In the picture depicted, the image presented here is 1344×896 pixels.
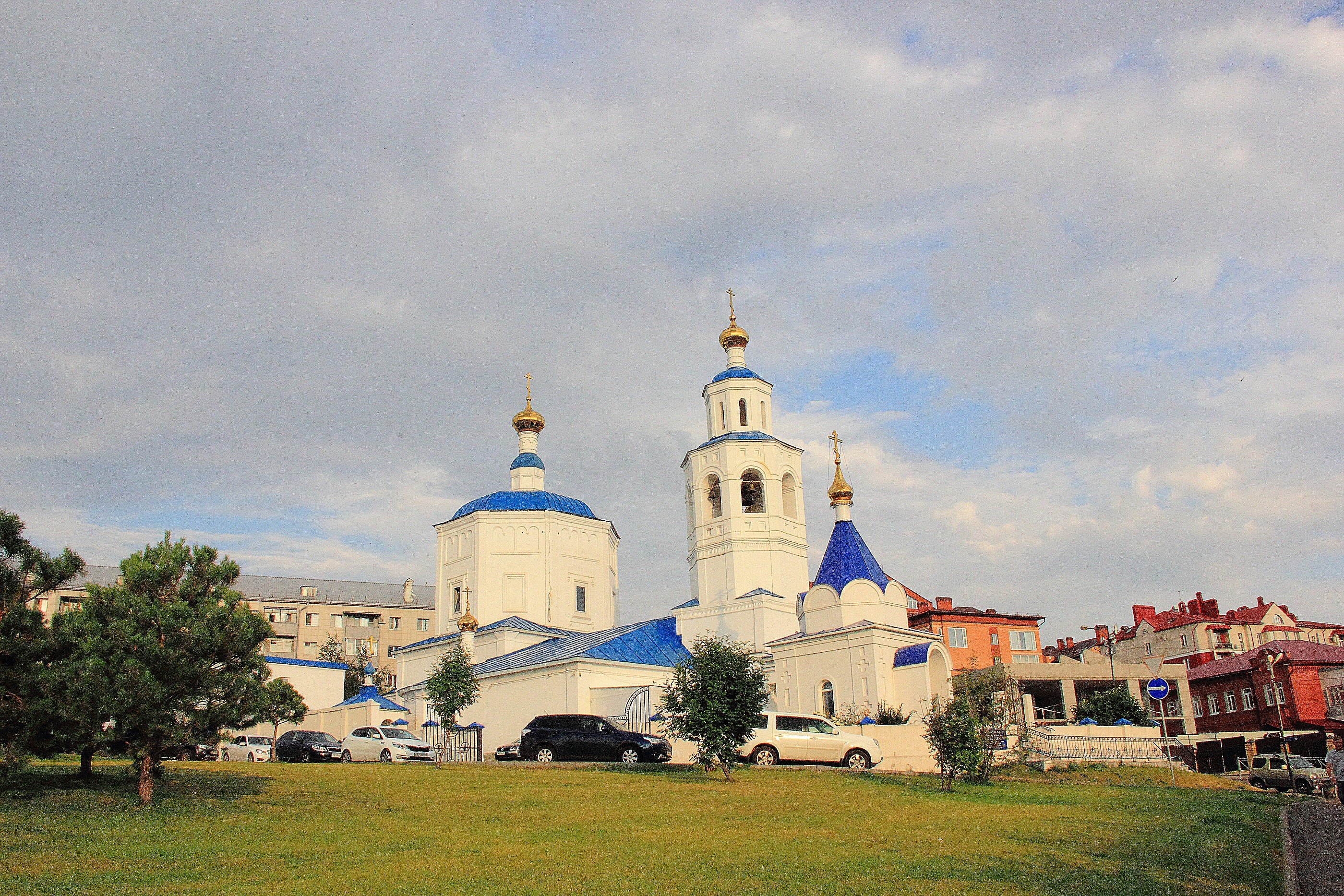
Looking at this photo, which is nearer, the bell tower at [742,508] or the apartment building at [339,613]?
the bell tower at [742,508]

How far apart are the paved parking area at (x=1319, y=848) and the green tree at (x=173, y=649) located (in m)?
13.2

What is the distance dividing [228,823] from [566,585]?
32660mm

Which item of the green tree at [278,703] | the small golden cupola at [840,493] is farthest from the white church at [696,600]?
the green tree at [278,703]

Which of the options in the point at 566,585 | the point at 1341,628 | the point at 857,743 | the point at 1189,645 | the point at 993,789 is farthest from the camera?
the point at 1341,628

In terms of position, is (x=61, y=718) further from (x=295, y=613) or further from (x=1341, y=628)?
(x=1341, y=628)

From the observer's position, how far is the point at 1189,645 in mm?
→ 65750

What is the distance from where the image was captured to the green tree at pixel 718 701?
69.2 ft

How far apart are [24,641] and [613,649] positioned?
24.2 metres

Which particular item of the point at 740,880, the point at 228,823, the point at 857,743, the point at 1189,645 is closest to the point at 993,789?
the point at 857,743

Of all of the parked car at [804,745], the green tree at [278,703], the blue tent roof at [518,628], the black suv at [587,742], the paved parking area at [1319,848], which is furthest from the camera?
the blue tent roof at [518,628]

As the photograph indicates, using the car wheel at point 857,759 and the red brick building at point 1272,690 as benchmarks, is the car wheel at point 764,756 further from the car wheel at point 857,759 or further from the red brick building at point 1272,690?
the red brick building at point 1272,690

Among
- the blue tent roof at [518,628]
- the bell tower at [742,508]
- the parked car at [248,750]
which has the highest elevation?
the bell tower at [742,508]

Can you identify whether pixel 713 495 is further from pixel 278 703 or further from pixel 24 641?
pixel 24 641

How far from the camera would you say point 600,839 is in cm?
1157
